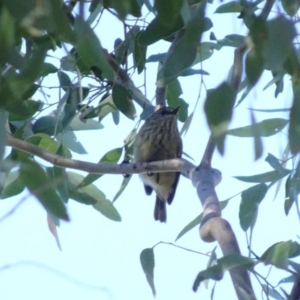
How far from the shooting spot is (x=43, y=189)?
911 millimetres

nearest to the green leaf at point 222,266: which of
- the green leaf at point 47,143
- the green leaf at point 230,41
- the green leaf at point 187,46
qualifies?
the green leaf at point 187,46

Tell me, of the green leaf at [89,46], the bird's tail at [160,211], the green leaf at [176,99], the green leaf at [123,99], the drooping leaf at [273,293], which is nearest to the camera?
the green leaf at [89,46]

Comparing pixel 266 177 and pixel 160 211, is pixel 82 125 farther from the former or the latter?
pixel 160 211

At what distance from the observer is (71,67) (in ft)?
7.60

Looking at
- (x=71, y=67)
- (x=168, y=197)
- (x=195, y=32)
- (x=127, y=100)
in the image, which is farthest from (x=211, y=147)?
(x=168, y=197)

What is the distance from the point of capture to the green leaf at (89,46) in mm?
971

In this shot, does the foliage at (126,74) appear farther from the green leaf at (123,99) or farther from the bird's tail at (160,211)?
the bird's tail at (160,211)

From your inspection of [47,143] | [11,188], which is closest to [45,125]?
[47,143]

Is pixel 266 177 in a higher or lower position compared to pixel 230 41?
lower

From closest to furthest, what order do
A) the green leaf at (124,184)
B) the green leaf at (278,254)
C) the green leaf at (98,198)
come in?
the green leaf at (278,254)
the green leaf at (98,198)
the green leaf at (124,184)

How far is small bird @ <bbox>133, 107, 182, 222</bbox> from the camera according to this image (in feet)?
14.1

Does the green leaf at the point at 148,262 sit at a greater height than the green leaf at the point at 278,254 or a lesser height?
greater

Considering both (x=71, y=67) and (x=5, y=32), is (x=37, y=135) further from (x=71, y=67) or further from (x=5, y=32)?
(x=5, y=32)

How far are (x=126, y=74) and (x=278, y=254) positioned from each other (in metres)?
1.22
